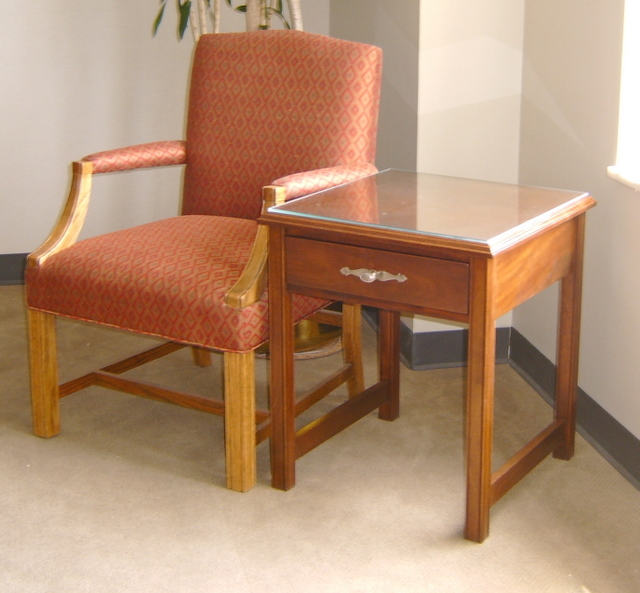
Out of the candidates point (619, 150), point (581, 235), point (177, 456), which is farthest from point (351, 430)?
point (619, 150)

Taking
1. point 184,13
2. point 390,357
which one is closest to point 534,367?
point 390,357

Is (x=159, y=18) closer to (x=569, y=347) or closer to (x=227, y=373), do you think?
(x=227, y=373)

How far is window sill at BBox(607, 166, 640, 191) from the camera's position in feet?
6.56

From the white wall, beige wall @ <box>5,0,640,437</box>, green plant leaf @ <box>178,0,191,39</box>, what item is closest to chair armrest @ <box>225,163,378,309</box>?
beige wall @ <box>5,0,640,437</box>

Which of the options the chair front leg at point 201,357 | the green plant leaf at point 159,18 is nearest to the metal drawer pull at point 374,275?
the chair front leg at point 201,357

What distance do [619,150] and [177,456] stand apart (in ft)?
4.09

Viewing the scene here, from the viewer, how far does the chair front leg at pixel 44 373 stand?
231 centimetres

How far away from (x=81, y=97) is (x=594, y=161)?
2.06m

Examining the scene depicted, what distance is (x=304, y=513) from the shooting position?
2051mm

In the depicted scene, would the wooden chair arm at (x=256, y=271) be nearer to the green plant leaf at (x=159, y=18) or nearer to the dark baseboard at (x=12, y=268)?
the green plant leaf at (x=159, y=18)

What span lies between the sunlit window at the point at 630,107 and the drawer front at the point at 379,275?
0.52 metres

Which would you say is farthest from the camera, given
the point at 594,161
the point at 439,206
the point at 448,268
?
the point at 594,161

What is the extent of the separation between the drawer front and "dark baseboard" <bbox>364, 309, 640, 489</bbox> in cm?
67

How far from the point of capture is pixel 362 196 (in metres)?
2.04
